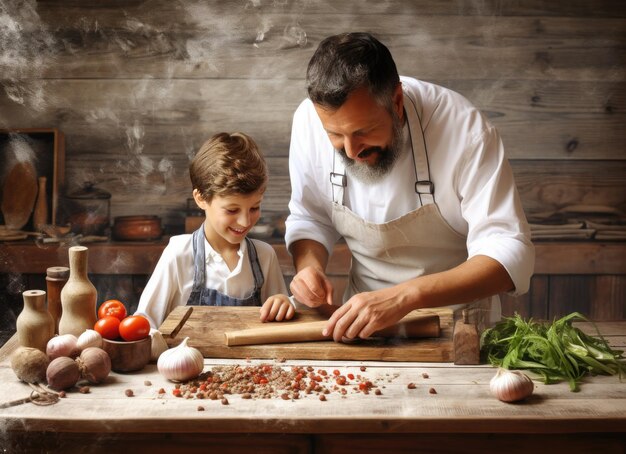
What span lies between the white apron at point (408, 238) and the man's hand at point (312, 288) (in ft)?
1.10

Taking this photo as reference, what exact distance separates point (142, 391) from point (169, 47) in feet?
6.82

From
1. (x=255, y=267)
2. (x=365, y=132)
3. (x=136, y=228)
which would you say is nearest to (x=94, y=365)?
(x=255, y=267)

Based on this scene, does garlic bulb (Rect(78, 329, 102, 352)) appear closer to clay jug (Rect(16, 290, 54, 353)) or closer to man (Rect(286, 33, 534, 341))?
clay jug (Rect(16, 290, 54, 353))

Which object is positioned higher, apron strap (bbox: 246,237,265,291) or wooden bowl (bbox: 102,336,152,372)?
apron strap (bbox: 246,237,265,291)

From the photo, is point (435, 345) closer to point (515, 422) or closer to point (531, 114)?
point (515, 422)

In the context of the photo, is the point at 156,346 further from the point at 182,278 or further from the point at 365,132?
the point at 365,132

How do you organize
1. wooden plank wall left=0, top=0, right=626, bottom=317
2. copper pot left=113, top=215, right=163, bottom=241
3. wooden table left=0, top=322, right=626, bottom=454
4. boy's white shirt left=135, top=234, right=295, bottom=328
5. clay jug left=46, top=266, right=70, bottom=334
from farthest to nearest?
copper pot left=113, top=215, right=163, bottom=241
wooden plank wall left=0, top=0, right=626, bottom=317
boy's white shirt left=135, top=234, right=295, bottom=328
clay jug left=46, top=266, right=70, bottom=334
wooden table left=0, top=322, right=626, bottom=454

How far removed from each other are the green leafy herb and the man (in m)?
0.12

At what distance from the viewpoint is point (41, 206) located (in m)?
3.63

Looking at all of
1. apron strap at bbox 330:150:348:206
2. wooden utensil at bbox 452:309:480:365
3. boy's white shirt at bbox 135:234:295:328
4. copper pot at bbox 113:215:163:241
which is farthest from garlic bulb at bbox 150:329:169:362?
copper pot at bbox 113:215:163:241

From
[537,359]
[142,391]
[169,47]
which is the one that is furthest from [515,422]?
[169,47]

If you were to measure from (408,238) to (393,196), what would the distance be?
17cm

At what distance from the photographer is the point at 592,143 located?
379 cm

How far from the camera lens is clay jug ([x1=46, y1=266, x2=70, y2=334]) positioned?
226 centimetres
